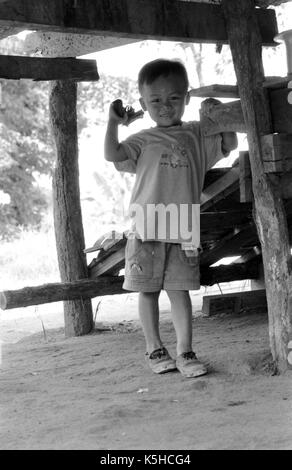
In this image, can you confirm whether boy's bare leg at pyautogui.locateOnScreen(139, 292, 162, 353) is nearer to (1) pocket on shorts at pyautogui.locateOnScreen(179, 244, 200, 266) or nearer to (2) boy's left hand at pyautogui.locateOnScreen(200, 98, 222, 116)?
(1) pocket on shorts at pyautogui.locateOnScreen(179, 244, 200, 266)

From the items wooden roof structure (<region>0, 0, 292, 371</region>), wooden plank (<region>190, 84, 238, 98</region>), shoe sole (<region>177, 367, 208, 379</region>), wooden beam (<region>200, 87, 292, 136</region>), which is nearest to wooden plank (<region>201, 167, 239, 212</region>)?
wooden roof structure (<region>0, 0, 292, 371</region>)

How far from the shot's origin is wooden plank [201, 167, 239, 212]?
5.23 metres

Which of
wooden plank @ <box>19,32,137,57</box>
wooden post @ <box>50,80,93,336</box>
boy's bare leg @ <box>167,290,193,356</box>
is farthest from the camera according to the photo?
wooden post @ <box>50,80,93,336</box>

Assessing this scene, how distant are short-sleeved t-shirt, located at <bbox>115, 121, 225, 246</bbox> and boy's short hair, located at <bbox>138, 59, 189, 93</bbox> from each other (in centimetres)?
29

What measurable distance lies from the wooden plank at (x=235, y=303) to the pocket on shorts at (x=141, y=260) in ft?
7.93

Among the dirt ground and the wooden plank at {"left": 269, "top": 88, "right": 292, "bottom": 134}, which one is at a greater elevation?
the wooden plank at {"left": 269, "top": 88, "right": 292, "bottom": 134}

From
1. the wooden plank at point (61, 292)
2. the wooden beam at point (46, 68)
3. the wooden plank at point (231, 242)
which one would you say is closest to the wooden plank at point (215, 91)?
the wooden beam at point (46, 68)

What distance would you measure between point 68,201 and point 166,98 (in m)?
2.23

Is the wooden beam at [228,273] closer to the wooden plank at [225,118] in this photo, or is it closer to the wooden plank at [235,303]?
the wooden plank at [235,303]

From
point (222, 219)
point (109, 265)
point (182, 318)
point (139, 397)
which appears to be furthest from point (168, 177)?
point (109, 265)

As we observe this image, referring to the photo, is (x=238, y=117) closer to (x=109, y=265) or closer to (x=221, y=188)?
(x=221, y=188)

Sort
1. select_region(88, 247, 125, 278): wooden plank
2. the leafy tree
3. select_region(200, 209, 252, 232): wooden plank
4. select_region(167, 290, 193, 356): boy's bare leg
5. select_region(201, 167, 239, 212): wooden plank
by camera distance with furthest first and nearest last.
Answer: the leafy tree, select_region(88, 247, 125, 278): wooden plank, select_region(200, 209, 252, 232): wooden plank, select_region(201, 167, 239, 212): wooden plank, select_region(167, 290, 193, 356): boy's bare leg

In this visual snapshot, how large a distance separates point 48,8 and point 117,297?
5.75m

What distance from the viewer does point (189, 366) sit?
14.0ft
